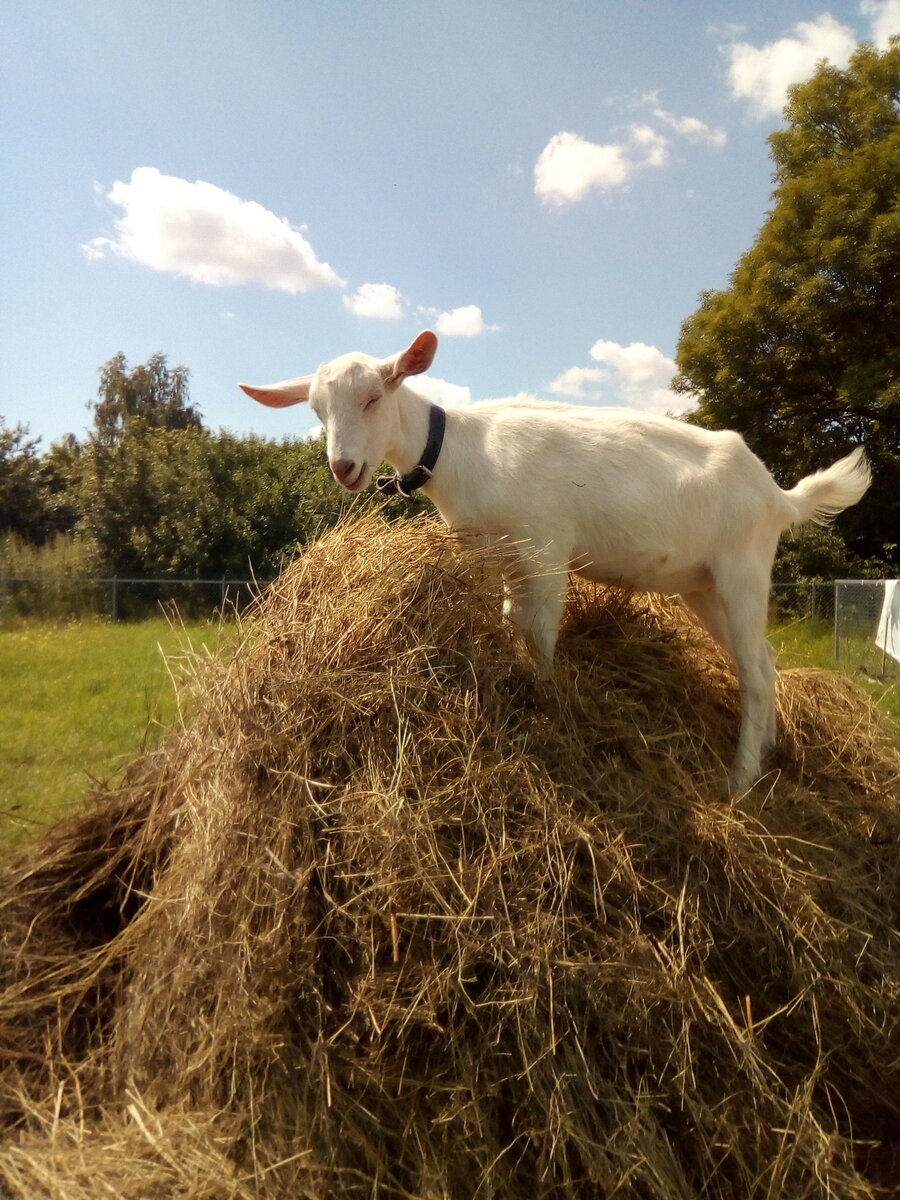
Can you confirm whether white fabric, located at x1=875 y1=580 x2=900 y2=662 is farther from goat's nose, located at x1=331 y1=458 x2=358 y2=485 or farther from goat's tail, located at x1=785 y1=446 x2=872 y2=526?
goat's nose, located at x1=331 y1=458 x2=358 y2=485

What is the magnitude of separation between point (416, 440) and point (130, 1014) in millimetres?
2355

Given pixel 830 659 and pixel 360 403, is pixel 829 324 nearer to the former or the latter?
pixel 830 659

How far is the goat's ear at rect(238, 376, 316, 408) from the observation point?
366 centimetres

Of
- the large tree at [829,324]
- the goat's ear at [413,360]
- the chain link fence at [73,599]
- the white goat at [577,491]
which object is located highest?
the large tree at [829,324]

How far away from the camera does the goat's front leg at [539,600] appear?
3.31 m

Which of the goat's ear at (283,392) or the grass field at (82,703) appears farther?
the grass field at (82,703)

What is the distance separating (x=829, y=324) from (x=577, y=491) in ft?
46.2

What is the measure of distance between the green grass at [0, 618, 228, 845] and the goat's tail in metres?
3.14

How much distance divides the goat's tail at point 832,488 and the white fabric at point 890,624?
409cm

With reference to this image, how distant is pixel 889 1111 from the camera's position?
2.39m

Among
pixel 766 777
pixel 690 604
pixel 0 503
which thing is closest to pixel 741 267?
pixel 690 604

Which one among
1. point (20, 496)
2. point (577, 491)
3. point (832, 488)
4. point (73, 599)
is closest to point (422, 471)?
point (577, 491)

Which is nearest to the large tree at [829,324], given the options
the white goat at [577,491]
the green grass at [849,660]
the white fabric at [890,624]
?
the green grass at [849,660]

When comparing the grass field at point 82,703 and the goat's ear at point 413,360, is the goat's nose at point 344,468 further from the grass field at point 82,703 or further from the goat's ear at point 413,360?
the grass field at point 82,703
